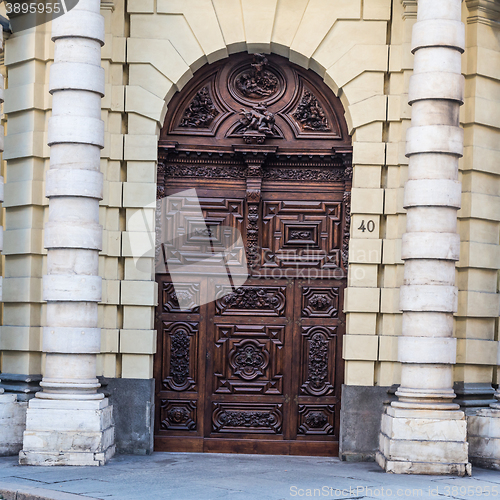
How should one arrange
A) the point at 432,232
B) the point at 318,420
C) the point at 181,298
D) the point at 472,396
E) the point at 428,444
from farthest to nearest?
the point at 181,298, the point at 318,420, the point at 472,396, the point at 432,232, the point at 428,444

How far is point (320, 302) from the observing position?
11750 millimetres

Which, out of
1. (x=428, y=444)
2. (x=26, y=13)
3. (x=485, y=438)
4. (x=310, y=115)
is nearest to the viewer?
(x=428, y=444)

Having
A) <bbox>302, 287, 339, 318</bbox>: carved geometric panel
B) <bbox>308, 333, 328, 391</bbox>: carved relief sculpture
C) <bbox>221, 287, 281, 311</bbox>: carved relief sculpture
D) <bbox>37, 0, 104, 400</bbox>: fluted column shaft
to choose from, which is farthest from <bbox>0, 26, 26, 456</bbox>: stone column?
<bbox>302, 287, 339, 318</bbox>: carved geometric panel

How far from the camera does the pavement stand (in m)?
8.55

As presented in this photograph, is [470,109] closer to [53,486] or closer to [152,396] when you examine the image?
[152,396]

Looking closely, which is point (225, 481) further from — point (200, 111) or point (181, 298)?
point (200, 111)

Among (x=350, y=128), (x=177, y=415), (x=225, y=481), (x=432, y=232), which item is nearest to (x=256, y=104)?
(x=350, y=128)

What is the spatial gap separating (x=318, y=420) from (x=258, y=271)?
2.36 m

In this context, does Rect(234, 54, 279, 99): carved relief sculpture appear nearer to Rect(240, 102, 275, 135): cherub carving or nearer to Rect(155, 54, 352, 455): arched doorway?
Rect(155, 54, 352, 455): arched doorway

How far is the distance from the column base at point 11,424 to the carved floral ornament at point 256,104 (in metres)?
4.36

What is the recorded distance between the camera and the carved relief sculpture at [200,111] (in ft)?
39.0

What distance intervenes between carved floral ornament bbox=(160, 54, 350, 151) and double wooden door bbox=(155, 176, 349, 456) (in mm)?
771

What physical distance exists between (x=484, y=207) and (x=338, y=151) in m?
2.24

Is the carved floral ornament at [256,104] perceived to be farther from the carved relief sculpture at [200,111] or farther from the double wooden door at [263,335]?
the double wooden door at [263,335]
